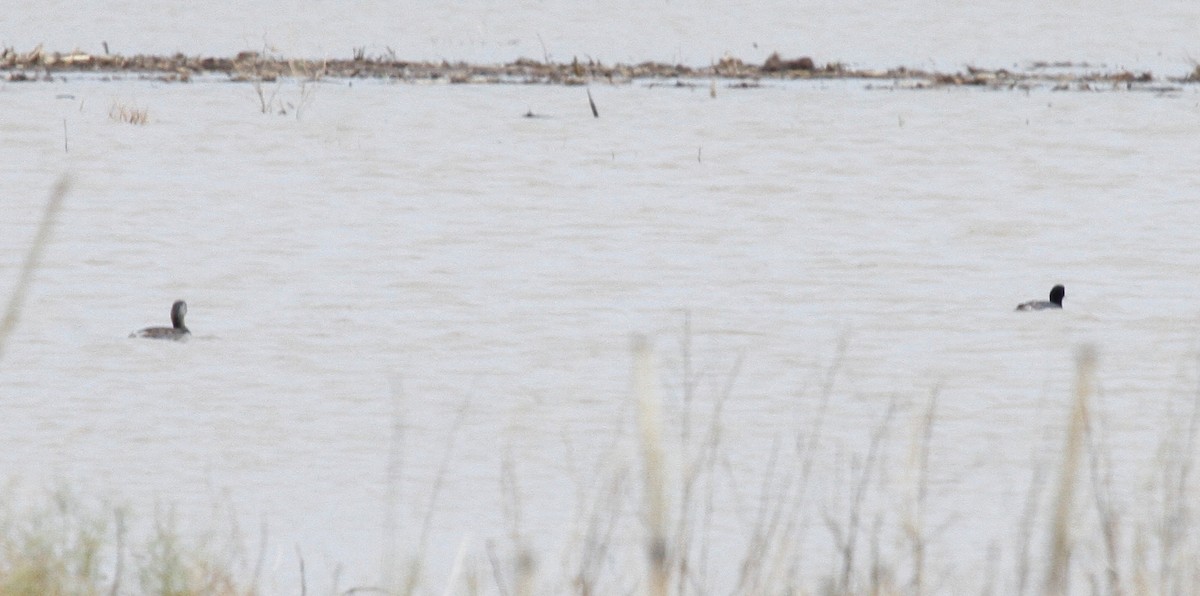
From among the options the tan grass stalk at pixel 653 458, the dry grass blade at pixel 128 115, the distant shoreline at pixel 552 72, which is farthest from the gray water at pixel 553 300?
the distant shoreline at pixel 552 72

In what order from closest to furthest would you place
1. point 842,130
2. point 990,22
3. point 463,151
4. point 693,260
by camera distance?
point 693,260
point 463,151
point 842,130
point 990,22

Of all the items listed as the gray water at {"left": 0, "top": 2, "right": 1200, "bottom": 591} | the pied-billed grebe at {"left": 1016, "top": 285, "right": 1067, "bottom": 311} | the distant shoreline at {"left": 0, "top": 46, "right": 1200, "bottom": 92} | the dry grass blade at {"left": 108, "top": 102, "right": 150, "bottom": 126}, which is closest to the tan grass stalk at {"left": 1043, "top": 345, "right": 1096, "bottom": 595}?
the gray water at {"left": 0, "top": 2, "right": 1200, "bottom": 591}

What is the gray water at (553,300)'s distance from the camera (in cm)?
747

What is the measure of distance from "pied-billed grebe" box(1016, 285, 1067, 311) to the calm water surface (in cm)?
16

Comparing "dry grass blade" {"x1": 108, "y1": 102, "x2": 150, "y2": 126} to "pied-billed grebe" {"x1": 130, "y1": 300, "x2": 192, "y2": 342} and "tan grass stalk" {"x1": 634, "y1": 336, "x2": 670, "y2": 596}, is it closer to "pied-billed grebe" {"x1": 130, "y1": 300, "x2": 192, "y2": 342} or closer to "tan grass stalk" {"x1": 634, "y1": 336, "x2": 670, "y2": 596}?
"pied-billed grebe" {"x1": 130, "y1": 300, "x2": 192, "y2": 342}

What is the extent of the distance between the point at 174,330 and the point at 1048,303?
4837mm

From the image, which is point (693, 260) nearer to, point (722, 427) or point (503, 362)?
point (503, 362)

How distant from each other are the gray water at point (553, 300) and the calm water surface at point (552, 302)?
4cm

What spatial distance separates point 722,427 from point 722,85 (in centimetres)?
2491

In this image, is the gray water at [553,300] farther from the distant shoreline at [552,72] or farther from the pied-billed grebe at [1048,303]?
the distant shoreline at [552,72]

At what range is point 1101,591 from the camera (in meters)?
6.13

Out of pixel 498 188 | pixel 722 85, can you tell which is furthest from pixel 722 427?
pixel 722 85

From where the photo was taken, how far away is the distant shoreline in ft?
107

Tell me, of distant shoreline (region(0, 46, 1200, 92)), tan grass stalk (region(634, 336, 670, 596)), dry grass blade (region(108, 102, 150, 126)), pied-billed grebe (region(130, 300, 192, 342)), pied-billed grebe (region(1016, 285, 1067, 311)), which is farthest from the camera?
distant shoreline (region(0, 46, 1200, 92))
